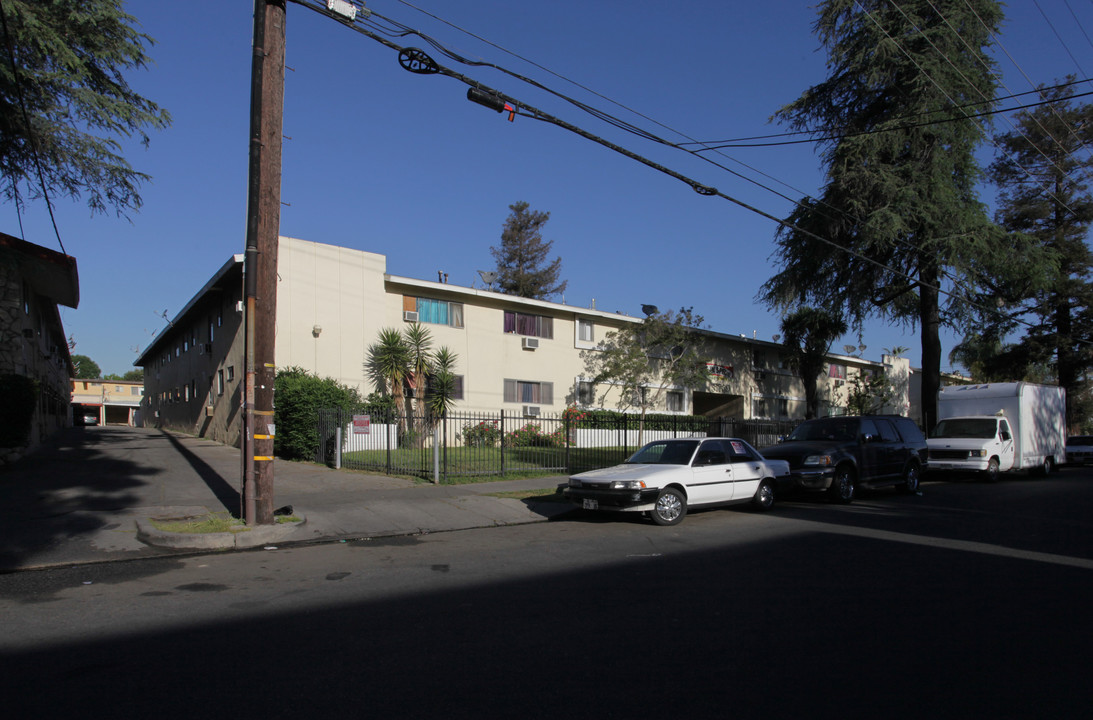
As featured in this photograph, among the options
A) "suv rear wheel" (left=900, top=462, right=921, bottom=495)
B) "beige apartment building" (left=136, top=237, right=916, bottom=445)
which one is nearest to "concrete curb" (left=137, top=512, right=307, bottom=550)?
"beige apartment building" (left=136, top=237, right=916, bottom=445)

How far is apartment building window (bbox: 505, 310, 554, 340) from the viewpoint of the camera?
29.0 metres

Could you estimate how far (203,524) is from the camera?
32.1 feet

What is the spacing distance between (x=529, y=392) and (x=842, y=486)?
54.7 ft

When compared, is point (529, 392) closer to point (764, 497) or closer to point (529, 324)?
point (529, 324)

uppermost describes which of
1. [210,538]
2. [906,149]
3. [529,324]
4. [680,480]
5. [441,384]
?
[906,149]

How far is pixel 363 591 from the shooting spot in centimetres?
695

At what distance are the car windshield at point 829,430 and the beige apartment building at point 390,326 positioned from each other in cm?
1209

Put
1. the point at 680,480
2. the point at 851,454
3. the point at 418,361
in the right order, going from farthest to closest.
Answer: the point at 418,361 < the point at 851,454 < the point at 680,480

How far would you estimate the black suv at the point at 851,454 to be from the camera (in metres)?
14.1

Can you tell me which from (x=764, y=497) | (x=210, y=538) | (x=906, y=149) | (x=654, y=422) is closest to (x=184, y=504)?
(x=210, y=538)

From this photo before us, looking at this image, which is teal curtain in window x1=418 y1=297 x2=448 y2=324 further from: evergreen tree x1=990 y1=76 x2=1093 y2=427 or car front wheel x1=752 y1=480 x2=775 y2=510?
evergreen tree x1=990 y1=76 x2=1093 y2=427

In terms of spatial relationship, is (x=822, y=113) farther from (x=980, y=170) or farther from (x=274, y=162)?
(x=274, y=162)

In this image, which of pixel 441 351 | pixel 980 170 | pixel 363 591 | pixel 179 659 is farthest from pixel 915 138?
pixel 179 659

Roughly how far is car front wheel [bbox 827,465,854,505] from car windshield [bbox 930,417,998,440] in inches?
344
